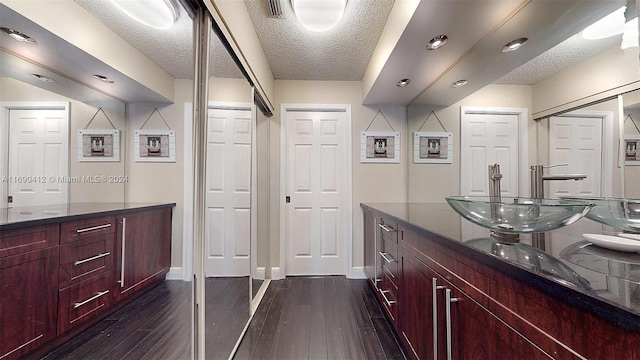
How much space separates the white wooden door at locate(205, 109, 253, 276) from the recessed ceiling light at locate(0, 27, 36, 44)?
0.76 m

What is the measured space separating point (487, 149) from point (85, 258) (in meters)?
2.34

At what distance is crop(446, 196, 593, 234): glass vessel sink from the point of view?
0.76m

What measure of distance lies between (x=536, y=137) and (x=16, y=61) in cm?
216

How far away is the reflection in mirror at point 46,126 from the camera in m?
0.52

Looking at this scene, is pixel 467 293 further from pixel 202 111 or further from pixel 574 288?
pixel 202 111

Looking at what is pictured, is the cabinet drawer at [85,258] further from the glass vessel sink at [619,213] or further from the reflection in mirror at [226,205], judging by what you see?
the glass vessel sink at [619,213]

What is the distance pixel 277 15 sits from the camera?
1.91 m

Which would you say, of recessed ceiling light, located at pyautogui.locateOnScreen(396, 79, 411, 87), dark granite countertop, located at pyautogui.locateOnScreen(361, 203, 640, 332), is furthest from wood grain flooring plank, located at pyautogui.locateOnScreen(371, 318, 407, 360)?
recessed ceiling light, located at pyautogui.locateOnScreen(396, 79, 411, 87)

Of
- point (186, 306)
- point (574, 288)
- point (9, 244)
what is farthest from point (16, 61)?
point (574, 288)

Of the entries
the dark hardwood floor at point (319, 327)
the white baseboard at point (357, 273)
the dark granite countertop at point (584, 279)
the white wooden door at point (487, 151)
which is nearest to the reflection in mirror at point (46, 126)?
the dark granite countertop at point (584, 279)

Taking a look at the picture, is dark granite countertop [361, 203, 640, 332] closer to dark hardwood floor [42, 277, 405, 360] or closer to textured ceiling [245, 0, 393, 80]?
dark hardwood floor [42, 277, 405, 360]

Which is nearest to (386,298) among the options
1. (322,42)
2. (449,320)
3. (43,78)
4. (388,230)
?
(388,230)

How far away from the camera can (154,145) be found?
962mm

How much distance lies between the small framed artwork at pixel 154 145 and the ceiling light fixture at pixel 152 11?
15.4 inches
